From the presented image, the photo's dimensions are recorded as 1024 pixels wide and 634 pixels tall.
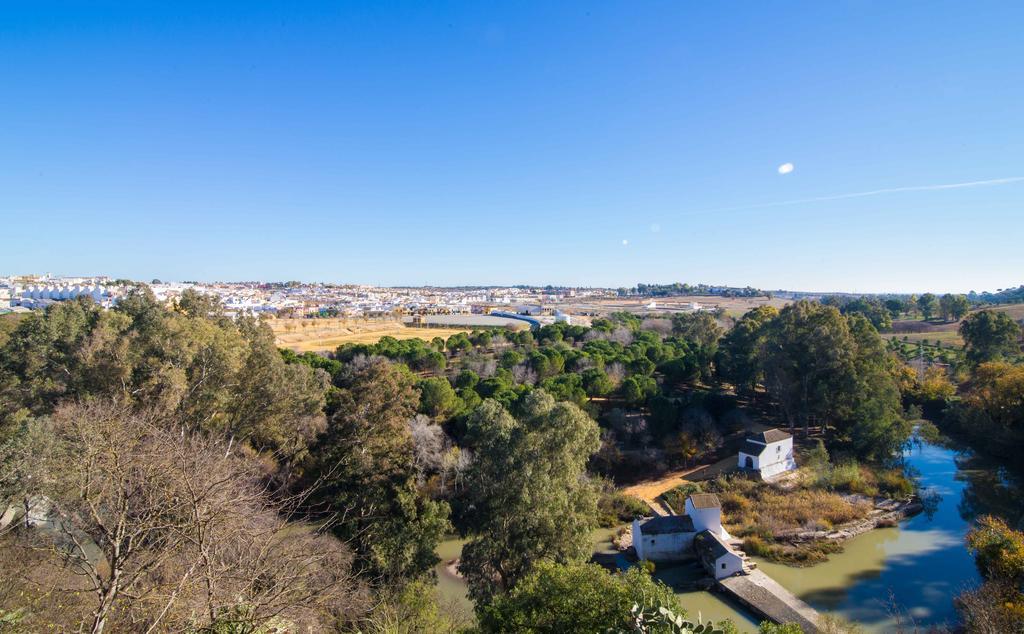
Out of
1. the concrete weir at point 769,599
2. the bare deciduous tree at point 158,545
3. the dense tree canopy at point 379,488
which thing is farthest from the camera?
the concrete weir at point 769,599

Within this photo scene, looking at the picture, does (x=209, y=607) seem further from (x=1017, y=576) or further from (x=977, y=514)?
(x=977, y=514)

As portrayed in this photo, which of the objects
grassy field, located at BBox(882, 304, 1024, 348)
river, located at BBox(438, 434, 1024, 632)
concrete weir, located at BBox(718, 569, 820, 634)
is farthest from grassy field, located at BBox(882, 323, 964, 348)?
concrete weir, located at BBox(718, 569, 820, 634)

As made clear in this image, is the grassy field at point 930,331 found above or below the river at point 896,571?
above

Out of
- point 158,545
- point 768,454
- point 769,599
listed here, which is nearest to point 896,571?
point 769,599

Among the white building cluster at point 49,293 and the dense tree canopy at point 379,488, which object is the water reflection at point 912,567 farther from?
the white building cluster at point 49,293

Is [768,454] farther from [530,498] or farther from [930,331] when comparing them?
[930,331]

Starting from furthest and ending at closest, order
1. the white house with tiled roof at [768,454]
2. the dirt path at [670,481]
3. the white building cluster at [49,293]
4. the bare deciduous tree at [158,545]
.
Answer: the white building cluster at [49,293], the white house with tiled roof at [768,454], the dirt path at [670,481], the bare deciduous tree at [158,545]

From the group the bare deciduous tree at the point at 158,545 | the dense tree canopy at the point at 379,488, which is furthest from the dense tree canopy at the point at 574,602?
the dense tree canopy at the point at 379,488
